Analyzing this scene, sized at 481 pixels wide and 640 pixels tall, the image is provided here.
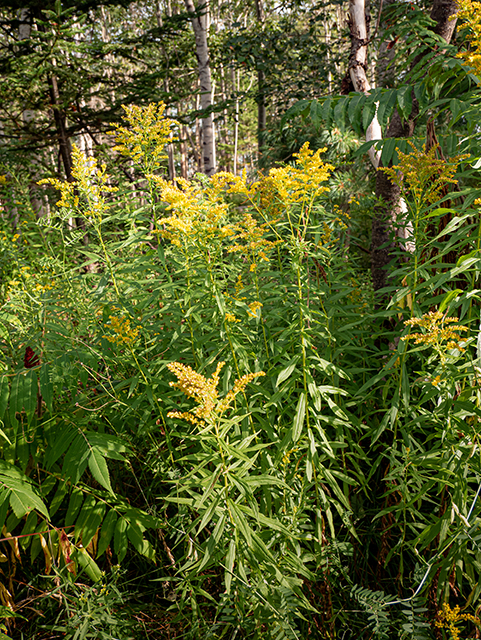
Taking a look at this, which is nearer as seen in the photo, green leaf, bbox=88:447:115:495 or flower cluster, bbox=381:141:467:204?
green leaf, bbox=88:447:115:495

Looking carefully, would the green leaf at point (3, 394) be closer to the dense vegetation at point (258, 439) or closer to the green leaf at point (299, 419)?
the dense vegetation at point (258, 439)

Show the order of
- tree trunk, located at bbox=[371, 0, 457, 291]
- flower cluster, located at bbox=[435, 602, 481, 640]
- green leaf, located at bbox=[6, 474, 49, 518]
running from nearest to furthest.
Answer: flower cluster, located at bbox=[435, 602, 481, 640] → green leaf, located at bbox=[6, 474, 49, 518] → tree trunk, located at bbox=[371, 0, 457, 291]

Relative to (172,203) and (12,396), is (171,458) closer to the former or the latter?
(12,396)

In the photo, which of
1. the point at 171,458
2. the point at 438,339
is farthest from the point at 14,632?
the point at 438,339

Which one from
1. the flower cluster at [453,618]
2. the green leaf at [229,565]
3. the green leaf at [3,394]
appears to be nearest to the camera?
the green leaf at [229,565]

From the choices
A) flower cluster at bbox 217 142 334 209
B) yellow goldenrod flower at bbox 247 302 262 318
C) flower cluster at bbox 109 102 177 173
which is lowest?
yellow goldenrod flower at bbox 247 302 262 318

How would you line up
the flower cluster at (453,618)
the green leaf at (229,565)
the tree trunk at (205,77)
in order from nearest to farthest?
the green leaf at (229,565) < the flower cluster at (453,618) < the tree trunk at (205,77)

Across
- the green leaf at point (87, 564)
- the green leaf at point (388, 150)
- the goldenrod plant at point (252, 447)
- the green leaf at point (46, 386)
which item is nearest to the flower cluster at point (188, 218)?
the goldenrod plant at point (252, 447)

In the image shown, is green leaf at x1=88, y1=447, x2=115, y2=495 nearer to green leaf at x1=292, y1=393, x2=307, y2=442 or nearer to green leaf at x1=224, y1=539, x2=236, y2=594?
green leaf at x1=224, y1=539, x2=236, y2=594

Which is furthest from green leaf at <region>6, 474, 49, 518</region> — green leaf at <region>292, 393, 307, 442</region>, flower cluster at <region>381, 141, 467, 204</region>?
flower cluster at <region>381, 141, 467, 204</region>

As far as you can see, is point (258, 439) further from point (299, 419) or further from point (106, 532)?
point (106, 532)

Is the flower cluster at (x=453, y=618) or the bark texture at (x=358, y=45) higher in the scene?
the bark texture at (x=358, y=45)

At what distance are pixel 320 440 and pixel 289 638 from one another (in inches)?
29.0

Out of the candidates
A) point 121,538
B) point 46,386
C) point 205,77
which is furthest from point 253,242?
point 205,77
